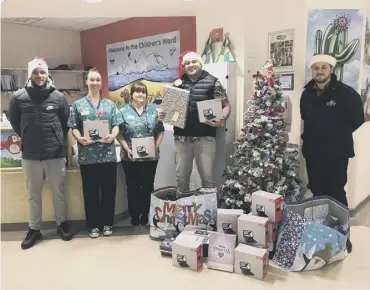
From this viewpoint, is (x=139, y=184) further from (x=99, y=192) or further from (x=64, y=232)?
(x=64, y=232)

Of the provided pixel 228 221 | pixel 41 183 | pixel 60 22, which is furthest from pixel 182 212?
pixel 60 22

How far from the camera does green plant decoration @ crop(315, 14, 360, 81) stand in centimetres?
322

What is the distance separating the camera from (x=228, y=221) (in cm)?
279

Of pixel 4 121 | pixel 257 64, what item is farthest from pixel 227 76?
pixel 4 121

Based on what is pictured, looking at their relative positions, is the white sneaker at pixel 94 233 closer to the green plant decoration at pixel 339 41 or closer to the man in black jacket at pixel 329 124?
the man in black jacket at pixel 329 124

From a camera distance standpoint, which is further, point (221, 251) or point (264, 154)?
point (264, 154)

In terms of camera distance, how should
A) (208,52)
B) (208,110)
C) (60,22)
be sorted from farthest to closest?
1. (60,22)
2. (208,52)
3. (208,110)

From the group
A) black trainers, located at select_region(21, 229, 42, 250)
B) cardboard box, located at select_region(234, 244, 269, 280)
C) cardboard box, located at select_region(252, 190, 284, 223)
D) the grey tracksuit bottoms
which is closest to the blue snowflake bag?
cardboard box, located at select_region(252, 190, 284, 223)

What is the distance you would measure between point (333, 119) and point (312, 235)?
962 mm

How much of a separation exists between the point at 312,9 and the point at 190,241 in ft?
7.70

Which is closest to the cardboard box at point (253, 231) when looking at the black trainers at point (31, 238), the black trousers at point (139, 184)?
the black trousers at point (139, 184)

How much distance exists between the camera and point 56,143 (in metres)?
2.91

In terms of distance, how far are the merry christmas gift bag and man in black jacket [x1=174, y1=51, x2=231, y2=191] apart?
1.00 feet

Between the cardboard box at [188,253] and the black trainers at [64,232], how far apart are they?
102cm
